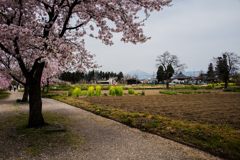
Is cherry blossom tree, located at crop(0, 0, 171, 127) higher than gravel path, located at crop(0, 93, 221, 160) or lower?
higher

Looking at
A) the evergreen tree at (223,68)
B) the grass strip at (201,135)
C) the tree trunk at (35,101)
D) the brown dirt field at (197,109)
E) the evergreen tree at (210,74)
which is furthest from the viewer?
the evergreen tree at (210,74)

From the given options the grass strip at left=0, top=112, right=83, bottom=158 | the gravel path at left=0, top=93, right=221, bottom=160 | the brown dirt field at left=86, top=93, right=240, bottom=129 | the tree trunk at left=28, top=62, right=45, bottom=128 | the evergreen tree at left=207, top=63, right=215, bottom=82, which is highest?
the evergreen tree at left=207, top=63, right=215, bottom=82

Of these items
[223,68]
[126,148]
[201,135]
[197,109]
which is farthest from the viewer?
[223,68]

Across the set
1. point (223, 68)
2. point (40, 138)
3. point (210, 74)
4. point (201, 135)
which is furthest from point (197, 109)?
point (210, 74)

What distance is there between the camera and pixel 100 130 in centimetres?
1208

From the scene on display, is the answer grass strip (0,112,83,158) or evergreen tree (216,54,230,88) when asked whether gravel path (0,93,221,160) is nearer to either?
grass strip (0,112,83,158)

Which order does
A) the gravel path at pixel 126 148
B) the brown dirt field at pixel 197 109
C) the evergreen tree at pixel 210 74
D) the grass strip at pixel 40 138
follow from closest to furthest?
the gravel path at pixel 126 148 → the grass strip at pixel 40 138 → the brown dirt field at pixel 197 109 → the evergreen tree at pixel 210 74

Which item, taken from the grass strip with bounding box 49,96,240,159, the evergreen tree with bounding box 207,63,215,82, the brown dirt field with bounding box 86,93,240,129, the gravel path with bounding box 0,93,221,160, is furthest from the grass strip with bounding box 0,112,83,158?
the evergreen tree with bounding box 207,63,215,82

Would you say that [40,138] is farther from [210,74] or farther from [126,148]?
[210,74]

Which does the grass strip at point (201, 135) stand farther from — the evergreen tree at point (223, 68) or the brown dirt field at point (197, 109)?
the evergreen tree at point (223, 68)

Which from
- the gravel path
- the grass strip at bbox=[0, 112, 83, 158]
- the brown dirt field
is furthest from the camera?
the brown dirt field

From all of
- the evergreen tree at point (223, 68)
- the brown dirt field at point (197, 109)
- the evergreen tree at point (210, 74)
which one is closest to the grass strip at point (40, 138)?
the brown dirt field at point (197, 109)

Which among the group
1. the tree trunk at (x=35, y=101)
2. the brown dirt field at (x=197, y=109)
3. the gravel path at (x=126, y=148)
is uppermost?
the tree trunk at (x=35, y=101)

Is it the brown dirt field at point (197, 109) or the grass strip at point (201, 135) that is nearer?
the grass strip at point (201, 135)
